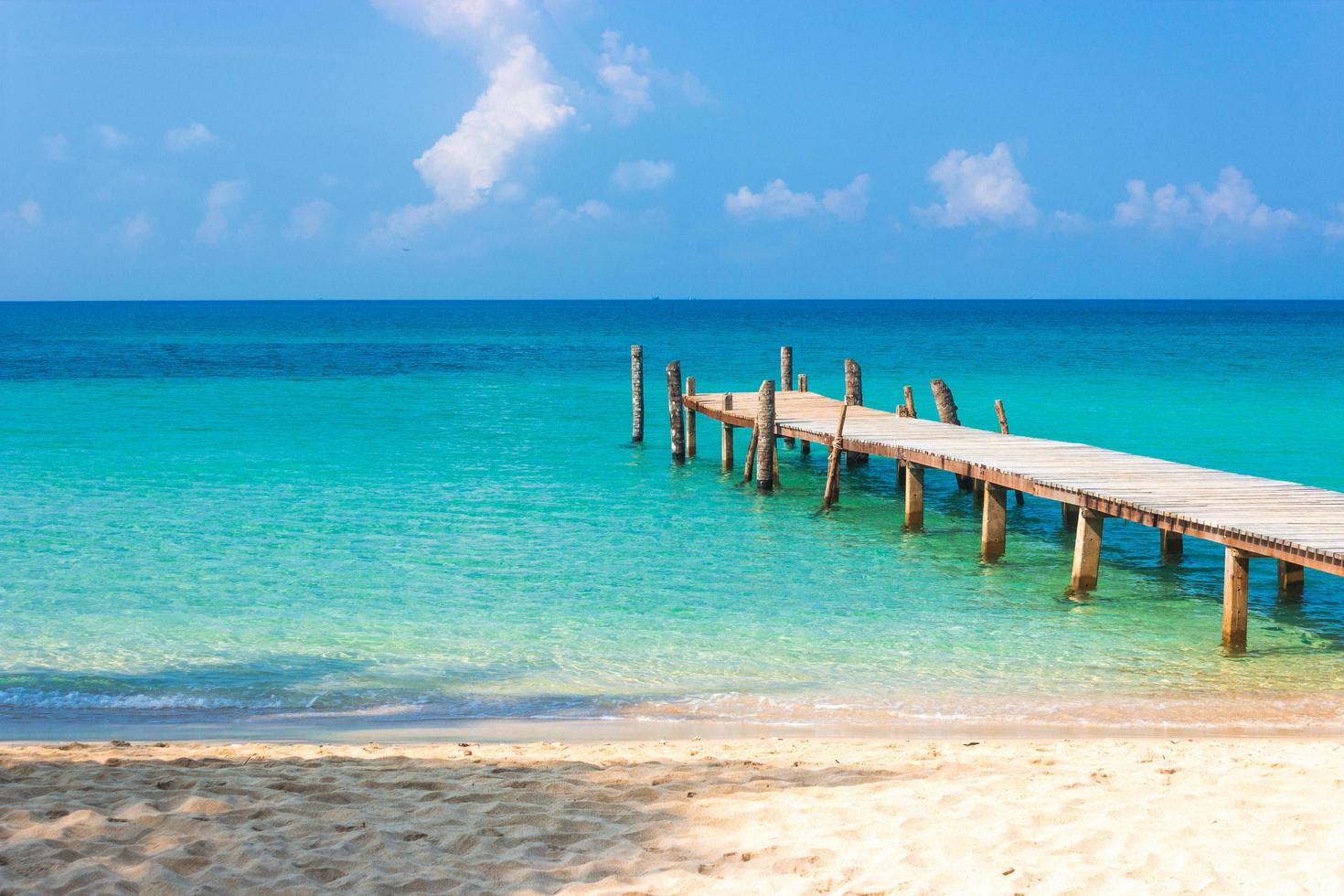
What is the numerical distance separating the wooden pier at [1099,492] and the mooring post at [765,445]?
2cm

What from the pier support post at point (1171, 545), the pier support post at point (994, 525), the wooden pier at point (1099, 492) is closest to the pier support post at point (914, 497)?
the wooden pier at point (1099, 492)

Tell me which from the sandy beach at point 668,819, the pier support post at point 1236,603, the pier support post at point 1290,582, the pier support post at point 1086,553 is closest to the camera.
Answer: the sandy beach at point 668,819

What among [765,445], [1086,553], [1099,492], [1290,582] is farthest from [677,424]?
[1290,582]

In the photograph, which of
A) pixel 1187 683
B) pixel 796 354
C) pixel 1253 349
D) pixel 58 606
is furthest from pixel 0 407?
pixel 1253 349

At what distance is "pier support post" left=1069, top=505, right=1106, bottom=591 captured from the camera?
41.1ft

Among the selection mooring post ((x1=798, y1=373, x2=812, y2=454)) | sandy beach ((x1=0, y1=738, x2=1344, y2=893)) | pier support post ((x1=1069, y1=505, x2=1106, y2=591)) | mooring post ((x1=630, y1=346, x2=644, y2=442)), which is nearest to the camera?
sandy beach ((x1=0, y1=738, x2=1344, y2=893))

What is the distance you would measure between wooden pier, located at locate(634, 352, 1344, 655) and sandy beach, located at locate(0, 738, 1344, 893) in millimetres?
3012

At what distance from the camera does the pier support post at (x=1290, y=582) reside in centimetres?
1227

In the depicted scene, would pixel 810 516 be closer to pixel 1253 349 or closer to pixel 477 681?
pixel 477 681

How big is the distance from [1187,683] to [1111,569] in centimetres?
450

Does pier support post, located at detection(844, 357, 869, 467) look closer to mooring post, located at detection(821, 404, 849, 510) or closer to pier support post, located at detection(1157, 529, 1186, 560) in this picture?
mooring post, located at detection(821, 404, 849, 510)

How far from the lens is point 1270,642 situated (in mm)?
10812

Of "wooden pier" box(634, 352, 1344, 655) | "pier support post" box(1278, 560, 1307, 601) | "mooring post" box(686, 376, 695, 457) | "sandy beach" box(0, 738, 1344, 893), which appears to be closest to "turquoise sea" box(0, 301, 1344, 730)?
"pier support post" box(1278, 560, 1307, 601)

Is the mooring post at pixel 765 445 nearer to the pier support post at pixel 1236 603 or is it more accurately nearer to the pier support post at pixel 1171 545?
the pier support post at pixel 1171 545
